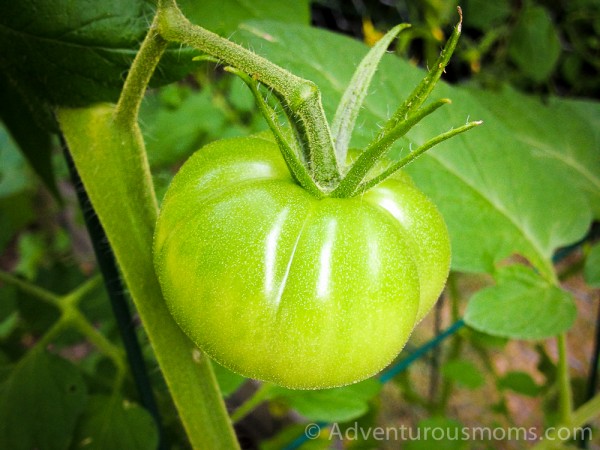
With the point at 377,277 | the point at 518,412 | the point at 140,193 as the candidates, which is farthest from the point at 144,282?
the point at 518,412

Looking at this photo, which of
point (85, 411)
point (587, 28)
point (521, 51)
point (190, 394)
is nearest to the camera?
point (190, 394)

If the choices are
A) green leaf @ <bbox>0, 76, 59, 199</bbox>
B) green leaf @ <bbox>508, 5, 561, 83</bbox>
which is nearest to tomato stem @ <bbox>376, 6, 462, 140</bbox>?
green leaf @ <bbox>0, 76, 59, 199</bbox>

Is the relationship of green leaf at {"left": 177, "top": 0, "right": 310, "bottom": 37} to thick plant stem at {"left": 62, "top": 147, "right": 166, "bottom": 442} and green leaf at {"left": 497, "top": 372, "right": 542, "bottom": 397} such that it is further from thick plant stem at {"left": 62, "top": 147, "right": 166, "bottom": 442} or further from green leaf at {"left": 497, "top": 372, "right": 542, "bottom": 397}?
green leaf at {"left": 497, "top": 372, "right": 542, "bottom": 397}

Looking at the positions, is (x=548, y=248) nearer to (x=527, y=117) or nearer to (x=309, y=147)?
(x=527, y=117)

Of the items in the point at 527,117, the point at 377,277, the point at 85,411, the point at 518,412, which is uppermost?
the point at 377,277

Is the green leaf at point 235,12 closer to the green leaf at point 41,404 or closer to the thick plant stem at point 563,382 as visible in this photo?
the green leaf at point 41,404

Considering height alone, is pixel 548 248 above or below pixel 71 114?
below

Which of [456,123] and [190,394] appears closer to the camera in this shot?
[190,394]
